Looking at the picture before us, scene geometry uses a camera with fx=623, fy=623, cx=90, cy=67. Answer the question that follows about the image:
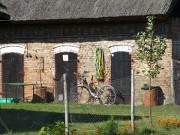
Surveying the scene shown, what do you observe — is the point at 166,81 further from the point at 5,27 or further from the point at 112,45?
the point at 5,27

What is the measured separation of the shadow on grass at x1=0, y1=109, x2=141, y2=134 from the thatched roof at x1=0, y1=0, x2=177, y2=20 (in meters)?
7.63

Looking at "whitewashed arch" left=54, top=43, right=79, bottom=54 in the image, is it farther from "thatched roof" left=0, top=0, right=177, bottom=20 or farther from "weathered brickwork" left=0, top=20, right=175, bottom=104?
"thatched roof" left=0, top=0, right=177, bottom=20

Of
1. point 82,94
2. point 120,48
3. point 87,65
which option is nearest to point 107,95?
point 82,94

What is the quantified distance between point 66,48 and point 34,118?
9.65 metres

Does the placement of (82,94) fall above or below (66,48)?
below

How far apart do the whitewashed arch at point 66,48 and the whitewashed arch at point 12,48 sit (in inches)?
65.8

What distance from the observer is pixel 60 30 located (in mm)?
27797

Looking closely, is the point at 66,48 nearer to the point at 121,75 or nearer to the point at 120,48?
the point at 120,48

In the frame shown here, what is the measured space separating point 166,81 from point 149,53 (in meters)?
8.86

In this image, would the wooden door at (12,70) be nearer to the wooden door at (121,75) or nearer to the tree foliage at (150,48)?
the wooden door at (121,75)

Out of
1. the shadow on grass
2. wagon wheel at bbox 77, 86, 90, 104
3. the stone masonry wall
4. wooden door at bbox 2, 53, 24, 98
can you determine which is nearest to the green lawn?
the shadow on grass

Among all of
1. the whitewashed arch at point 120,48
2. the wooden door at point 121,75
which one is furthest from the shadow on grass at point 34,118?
the whitewashed arch at point 120,48

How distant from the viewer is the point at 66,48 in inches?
1081

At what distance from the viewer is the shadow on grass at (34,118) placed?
16156mm
